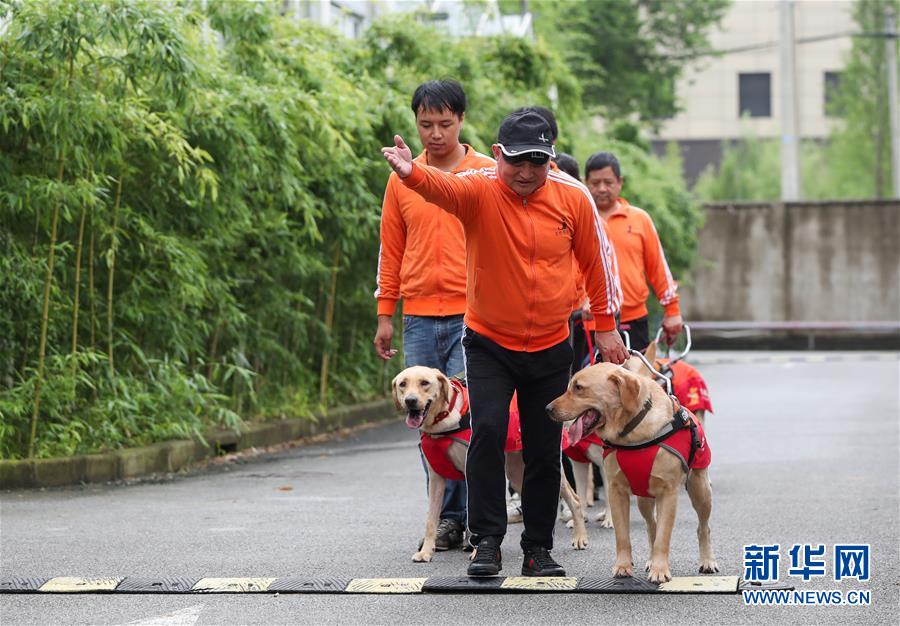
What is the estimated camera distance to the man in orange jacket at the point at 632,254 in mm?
8820

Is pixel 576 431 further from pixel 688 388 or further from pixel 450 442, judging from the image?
pixel 688 388

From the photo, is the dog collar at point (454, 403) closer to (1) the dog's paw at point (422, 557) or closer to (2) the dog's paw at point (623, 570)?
(1) the dog's paw at point (422, 557)

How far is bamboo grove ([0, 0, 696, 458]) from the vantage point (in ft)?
31.5

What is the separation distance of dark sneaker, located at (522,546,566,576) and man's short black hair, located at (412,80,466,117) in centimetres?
207

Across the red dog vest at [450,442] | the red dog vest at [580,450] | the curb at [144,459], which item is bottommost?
the curb at [144,459]

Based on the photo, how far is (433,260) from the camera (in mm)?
7160

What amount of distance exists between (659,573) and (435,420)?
50.6 inches

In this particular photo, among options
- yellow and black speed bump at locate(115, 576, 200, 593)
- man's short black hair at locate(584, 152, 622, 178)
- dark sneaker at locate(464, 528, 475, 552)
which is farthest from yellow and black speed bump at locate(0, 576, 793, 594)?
man's short black hair at locate(584, 152, 622, 178)

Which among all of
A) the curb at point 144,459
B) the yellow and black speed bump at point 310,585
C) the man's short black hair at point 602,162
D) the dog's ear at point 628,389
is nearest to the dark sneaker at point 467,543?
the yellow and black speed bump at point 310,585

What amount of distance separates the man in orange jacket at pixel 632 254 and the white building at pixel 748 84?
193 feet

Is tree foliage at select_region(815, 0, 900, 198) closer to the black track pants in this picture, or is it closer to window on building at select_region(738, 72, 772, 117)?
window on building at select_region(738, 72, 772, 117)

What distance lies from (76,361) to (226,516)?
2.27 meters

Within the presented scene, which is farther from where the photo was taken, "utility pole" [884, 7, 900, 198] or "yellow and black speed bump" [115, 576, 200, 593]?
"utility pole" [884, 7, 900, 198]

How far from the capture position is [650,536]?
6523mm
